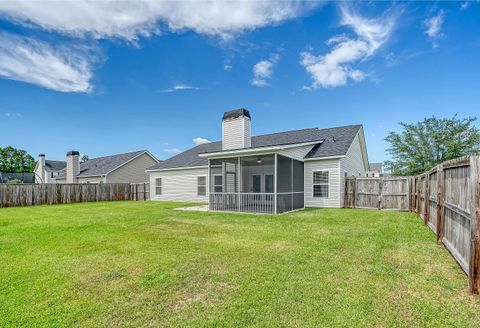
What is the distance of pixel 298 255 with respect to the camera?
16.2ft

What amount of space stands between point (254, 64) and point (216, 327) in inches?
666

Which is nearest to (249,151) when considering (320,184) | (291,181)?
(291,181)

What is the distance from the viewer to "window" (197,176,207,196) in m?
18.5

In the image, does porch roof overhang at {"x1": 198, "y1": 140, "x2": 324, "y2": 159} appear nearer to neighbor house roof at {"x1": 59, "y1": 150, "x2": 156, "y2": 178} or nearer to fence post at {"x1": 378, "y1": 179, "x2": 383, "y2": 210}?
fence post at {"x1": 378, "y1": 179, "x2": 383, "y2": 210}

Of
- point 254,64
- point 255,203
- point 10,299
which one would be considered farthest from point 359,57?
point 10,299

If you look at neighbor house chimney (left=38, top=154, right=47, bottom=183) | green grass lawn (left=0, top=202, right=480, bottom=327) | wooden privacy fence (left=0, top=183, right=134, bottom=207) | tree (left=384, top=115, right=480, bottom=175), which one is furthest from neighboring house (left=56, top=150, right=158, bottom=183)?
tree (left=384, top=115, right=480, bottom=175)

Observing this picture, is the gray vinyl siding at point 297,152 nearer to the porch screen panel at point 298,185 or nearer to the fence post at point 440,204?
the porch screen panel at point 298,185

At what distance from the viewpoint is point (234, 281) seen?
146 inches

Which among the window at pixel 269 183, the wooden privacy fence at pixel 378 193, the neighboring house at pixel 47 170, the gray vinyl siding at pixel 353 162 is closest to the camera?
the wooden privacy fence at pixel 378 193

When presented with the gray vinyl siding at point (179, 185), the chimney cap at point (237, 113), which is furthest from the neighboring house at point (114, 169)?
the chimney cap at point (237, 113)

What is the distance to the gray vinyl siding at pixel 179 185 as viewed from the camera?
62.1ft

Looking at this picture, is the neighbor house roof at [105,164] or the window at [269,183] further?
the neighbor house roof at [105,164]

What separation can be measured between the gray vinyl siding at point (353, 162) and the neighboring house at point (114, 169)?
845 inches

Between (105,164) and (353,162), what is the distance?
2581 cm
